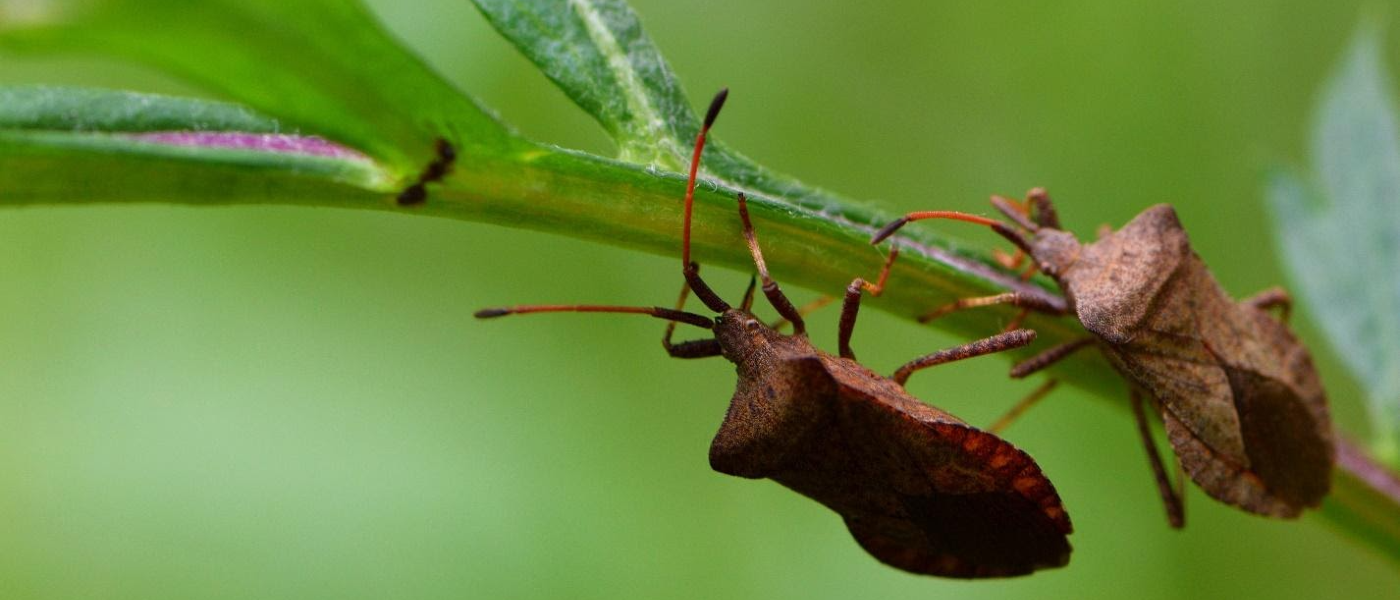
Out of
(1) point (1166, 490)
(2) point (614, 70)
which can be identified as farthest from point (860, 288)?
(1) point (1166, 490)

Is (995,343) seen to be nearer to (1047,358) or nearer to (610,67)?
(1047,358)

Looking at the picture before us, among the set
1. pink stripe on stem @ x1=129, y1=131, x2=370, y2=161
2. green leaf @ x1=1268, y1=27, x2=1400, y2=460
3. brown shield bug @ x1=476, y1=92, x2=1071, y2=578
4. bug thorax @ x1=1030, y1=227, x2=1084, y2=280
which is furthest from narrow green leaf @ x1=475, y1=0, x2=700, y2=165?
green leaf @ x1=1268, y1=27, x2=1400, y2=460

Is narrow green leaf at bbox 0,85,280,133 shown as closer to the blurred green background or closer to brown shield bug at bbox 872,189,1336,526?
brown shield bug at bbox 872,189,1336,526

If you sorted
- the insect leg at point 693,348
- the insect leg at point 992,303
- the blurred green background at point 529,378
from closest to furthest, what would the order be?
the insect leg at point 992,303, the insect leg at point 693,348, the blurred green background at point 529,378

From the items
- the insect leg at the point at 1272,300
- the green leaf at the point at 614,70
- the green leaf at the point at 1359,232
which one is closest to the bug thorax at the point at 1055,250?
the green leaf at the point at 1359,232

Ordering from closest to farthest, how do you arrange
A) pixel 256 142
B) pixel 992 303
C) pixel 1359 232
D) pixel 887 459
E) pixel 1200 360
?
pixel 256 142 → pixel 992 303 → pixel 887 459 → pixel 1359 232 → pixel 1200 360

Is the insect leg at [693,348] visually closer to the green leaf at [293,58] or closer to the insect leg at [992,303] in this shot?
the insect leg at [992,303]
